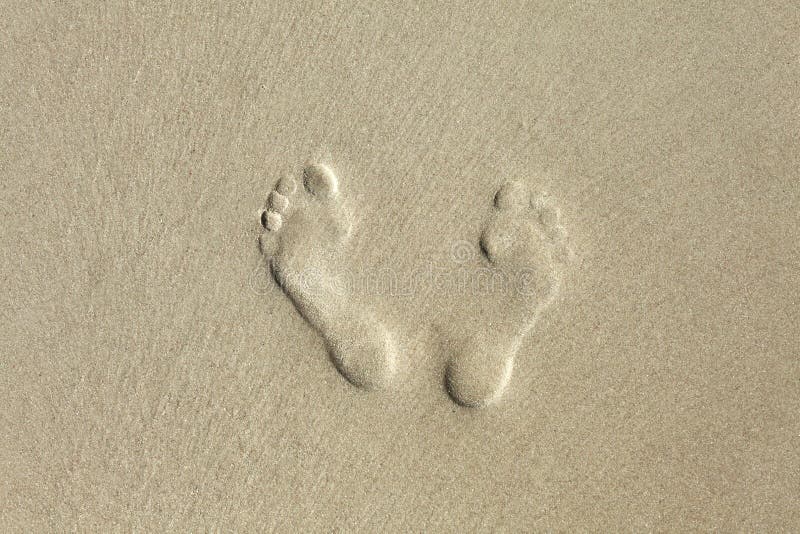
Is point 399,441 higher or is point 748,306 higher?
point 748,306

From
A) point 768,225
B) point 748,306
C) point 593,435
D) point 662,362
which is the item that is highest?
point 768,225

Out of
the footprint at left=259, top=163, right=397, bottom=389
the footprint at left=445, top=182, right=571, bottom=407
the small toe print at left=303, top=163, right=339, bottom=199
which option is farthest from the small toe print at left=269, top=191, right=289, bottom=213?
the footprint at left=445, top=182, right=571, bottom=407

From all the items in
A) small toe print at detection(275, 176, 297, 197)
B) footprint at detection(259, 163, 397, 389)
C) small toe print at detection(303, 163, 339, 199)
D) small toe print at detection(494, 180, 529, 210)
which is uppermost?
small toe print at detection(494, 180, 529, 210)

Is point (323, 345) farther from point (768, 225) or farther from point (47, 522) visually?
point (768, 225)

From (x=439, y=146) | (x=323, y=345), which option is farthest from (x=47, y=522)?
(x=439, y=146)

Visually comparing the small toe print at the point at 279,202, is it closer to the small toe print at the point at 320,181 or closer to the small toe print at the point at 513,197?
the small toe print at the point at 320,181

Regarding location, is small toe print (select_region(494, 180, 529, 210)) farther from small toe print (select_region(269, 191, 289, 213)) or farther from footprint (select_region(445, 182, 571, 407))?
small toe print (select_region(269, 191, 289, 213))
